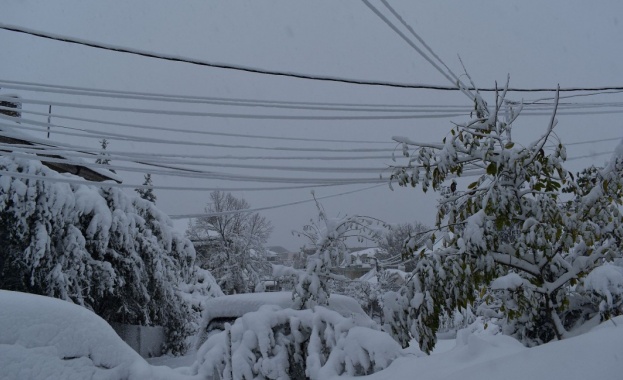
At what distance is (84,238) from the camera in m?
12.0

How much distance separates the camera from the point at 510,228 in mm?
3594

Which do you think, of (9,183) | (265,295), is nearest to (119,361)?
(265,295)

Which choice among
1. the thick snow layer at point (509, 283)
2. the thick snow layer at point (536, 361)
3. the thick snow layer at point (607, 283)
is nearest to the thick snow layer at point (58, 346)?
the thick snow layer at point (536, 361)

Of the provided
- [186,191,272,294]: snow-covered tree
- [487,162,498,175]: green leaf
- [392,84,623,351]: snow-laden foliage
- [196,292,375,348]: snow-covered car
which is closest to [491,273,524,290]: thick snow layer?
[392,84,623,351]: snow-laden foliage

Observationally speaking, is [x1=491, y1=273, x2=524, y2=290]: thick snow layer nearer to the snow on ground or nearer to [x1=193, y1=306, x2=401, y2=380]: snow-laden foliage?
the snow on ground

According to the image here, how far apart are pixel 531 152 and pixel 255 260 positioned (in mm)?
31665

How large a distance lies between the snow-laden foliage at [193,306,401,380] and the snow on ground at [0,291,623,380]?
188 mm

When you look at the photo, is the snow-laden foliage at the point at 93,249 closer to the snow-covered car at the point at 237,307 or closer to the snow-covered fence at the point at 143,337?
the snow-covered fence at the point at 143,337

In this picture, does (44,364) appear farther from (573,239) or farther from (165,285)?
(165,285)

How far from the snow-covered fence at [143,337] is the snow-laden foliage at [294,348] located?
11.0m

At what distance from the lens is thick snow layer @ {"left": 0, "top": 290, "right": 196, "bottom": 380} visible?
420 centimetres

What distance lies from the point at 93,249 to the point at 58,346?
878cm

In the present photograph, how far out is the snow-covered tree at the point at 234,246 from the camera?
32.4m

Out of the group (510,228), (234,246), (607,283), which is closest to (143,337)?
(510,228)
